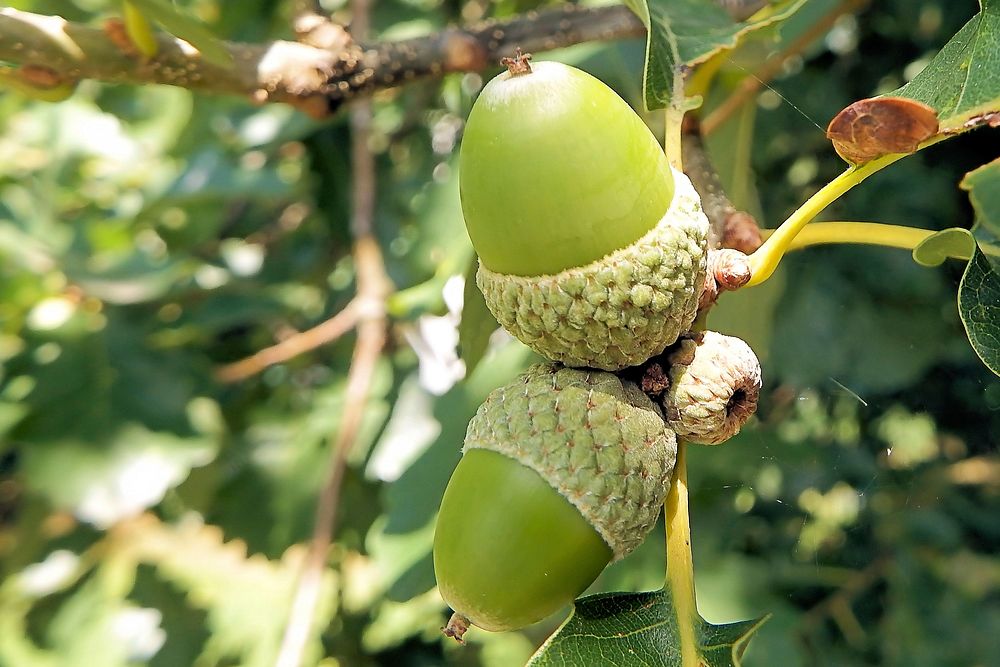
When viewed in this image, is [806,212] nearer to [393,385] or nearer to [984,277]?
[984,277]

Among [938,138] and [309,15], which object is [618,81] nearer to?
[309,15]

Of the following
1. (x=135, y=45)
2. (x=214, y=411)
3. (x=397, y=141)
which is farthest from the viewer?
(x=397, y=141)

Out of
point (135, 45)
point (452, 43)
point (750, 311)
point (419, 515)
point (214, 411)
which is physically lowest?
point (214, 411)

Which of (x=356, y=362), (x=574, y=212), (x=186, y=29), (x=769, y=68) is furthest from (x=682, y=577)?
(x=356, y=362)

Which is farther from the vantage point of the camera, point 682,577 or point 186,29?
point 186,29

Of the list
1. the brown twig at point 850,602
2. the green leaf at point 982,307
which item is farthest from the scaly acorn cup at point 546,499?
the brown twig at point 850,602

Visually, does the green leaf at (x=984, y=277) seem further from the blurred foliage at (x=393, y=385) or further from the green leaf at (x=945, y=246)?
the blurred foliage at (x=393, y=385)

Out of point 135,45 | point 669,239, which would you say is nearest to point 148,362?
point 135,45
